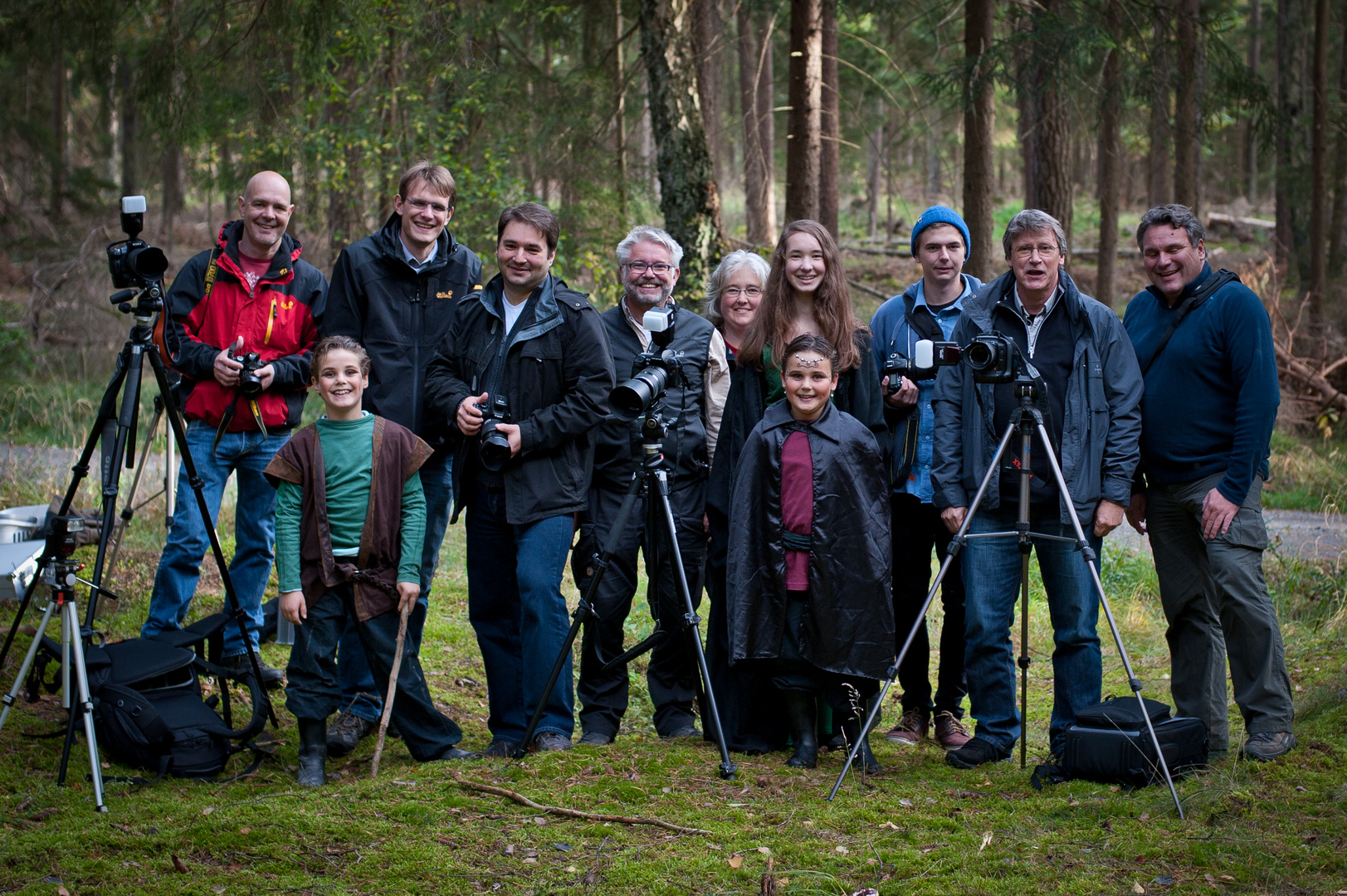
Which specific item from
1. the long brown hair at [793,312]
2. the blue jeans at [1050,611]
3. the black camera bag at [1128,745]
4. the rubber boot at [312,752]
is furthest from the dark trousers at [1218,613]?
the rubber boot at [312,752]

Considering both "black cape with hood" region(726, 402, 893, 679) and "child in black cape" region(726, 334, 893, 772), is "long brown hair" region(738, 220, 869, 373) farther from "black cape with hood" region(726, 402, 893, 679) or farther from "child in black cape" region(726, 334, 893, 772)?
"black cape with hood" region(726, 402, 893, 679)

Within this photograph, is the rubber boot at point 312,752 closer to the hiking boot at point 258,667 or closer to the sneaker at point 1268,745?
the hiking boot at point 258,667

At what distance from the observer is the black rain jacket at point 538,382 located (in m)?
4.16

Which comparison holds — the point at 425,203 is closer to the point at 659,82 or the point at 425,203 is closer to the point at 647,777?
the point at 647,777

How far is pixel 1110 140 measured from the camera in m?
11.4

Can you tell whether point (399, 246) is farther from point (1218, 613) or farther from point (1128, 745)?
point (1218, 613)

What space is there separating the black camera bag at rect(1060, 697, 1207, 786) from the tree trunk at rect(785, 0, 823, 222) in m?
5.87

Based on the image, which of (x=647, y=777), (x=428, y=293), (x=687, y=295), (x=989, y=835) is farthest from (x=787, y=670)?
(x=687, y=295)

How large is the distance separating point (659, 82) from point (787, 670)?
6242 mm

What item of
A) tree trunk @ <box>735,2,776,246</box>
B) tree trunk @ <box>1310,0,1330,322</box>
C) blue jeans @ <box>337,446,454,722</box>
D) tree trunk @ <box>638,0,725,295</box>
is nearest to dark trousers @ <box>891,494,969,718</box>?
blue jeans @ <box>337,446,454,722</box>

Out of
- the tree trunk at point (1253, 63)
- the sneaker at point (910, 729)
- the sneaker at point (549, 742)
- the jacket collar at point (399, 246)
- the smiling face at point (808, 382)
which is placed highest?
the tree trunk at point (1253, 63)

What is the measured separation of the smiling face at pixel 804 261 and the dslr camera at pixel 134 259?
2.29 metres

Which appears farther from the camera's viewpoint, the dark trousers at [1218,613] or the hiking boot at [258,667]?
the hiking boot at [258,667]

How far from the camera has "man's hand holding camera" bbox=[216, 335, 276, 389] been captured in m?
4.45
